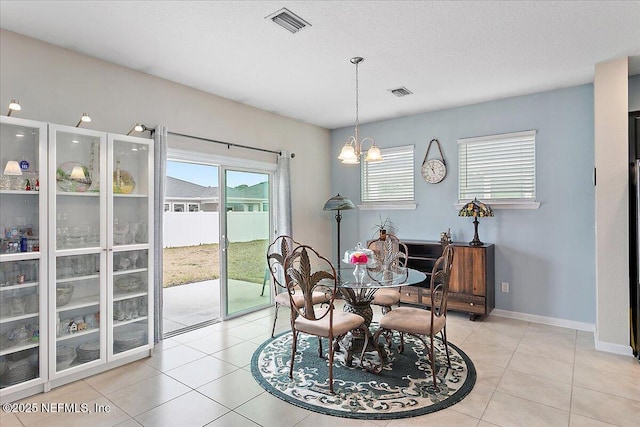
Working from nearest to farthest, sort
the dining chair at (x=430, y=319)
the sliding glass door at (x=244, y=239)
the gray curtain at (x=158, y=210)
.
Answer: the dining chair at (x=430, y=319) < the gray curtain at (x=158, y=210) < the sliding glass door at (x=244, y=239)

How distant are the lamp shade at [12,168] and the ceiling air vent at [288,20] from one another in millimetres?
2239

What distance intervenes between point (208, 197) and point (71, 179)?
3.09 m

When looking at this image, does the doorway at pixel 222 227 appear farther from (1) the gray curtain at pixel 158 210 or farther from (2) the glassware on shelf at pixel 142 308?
(2) the glassware on shelf at pixel 142 308

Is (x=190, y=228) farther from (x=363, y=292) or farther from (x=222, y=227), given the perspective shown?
(x=363, y=292)

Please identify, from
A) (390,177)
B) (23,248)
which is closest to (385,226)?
(390,177)

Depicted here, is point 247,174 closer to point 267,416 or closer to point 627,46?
point 267,416

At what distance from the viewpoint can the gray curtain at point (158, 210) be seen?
11.8 feet

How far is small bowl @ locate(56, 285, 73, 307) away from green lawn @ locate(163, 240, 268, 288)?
2127 mm

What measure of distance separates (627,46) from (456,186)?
2.25m

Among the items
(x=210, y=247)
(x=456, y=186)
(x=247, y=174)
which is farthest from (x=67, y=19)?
(x=210, y=247)

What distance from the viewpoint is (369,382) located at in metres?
2.76

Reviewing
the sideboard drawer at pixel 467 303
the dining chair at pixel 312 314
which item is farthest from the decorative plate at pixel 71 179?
the sideboard drawer at pixel 467 303

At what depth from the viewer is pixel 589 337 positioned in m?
3.76

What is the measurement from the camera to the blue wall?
13.2 ft
